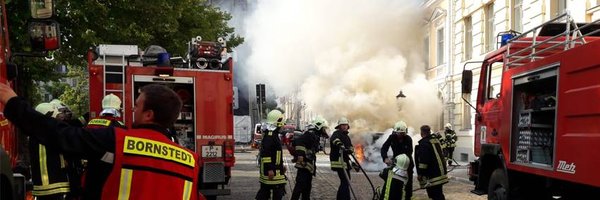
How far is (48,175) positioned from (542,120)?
4.74 metres

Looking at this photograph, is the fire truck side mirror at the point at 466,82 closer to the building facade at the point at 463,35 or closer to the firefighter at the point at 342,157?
the firefighter at the point at 342,157

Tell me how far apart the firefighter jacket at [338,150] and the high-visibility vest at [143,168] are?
6.70m

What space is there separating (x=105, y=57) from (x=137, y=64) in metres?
0.48

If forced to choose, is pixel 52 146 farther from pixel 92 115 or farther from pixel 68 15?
pixel 68 15

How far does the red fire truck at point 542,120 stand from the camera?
4848 mm

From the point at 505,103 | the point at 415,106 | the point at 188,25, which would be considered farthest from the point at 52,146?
the point at 415,106

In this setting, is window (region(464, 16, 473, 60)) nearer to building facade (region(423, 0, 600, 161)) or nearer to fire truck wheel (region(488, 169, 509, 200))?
building facade (region(423, 0, 600, 161))

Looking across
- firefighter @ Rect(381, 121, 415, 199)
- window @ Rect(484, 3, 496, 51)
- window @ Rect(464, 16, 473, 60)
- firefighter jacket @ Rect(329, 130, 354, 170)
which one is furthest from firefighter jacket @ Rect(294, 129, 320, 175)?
window @ Rect(464, 16, 473, 60)

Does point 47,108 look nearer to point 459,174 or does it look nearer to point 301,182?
point 301,182

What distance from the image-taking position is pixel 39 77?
1361 centimetres

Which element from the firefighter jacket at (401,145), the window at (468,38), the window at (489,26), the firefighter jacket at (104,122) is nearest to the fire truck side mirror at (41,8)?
the firefighter jacket at (104,122)

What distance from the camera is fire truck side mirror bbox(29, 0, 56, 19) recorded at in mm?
4449

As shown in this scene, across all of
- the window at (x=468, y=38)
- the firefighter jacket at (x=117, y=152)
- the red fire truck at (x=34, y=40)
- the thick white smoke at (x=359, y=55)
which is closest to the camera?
the firefighter jacket at (x=117, y=152)

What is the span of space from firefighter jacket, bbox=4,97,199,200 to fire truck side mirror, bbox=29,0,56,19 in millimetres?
2258
